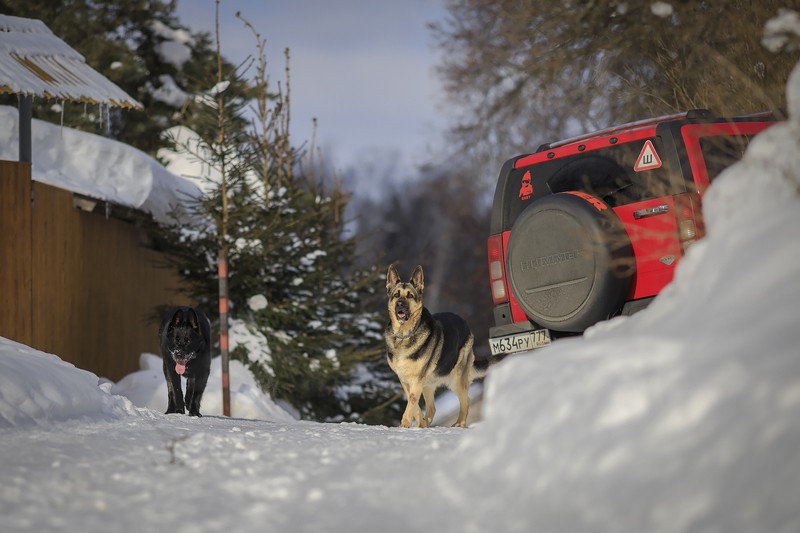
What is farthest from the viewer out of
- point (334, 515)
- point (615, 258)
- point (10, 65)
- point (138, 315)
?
point (138, 315)

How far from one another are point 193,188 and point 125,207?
316cm

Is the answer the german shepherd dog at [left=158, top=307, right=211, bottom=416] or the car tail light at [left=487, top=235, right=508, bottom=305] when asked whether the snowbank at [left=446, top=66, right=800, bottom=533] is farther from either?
the german shepherd dog at [left=158, top=307, right=211, bottom=416]

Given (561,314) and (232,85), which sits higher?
(232,85)

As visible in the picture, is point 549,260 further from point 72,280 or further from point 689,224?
point 72,280

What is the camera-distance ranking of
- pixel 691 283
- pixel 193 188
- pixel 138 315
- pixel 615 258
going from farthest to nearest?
pixel 193 188 → pixel 138 315 → pixel 615 258 → pixel 691 283

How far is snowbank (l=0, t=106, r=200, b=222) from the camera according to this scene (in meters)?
15.4

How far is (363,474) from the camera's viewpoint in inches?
180

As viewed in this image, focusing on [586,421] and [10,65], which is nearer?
[586,421]

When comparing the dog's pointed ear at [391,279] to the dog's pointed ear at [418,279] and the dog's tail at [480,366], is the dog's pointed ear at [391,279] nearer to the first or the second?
the dog's pointed ear at [418,279]

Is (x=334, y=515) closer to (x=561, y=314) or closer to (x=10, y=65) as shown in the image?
(x=561, y=314)

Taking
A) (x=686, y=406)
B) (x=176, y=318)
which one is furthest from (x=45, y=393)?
(x=686, y=406)

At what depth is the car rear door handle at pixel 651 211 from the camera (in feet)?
24.4

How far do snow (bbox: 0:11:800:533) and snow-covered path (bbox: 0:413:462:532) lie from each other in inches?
0.6

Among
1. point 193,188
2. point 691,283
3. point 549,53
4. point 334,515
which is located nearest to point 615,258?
point 691,283
